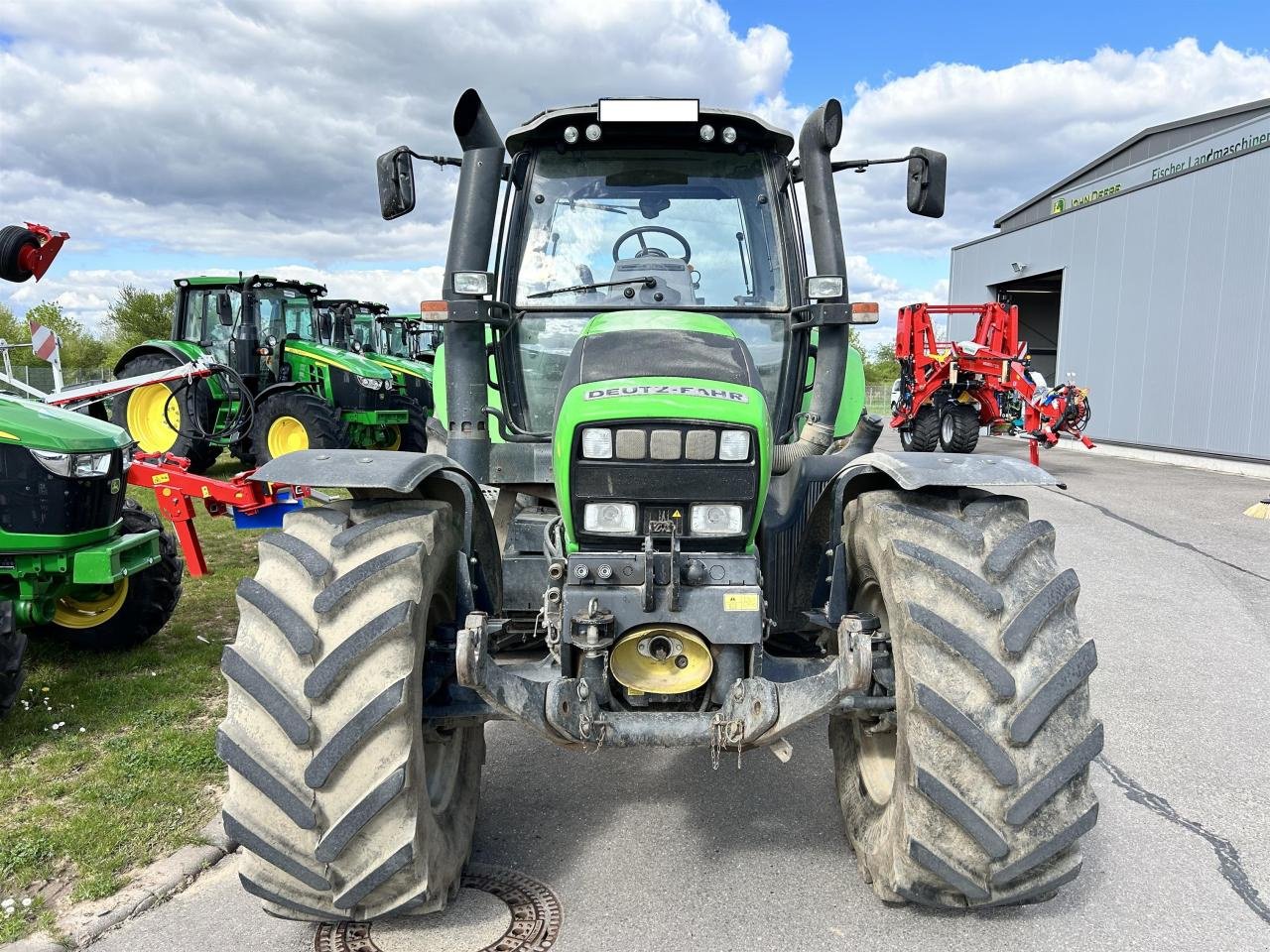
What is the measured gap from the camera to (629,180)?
3977 millimetres

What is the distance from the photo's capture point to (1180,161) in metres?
21.3

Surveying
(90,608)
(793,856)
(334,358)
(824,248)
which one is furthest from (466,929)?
(334,358)

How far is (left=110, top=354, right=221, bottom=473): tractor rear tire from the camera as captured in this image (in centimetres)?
1231

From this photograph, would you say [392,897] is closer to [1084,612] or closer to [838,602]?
[838,602]

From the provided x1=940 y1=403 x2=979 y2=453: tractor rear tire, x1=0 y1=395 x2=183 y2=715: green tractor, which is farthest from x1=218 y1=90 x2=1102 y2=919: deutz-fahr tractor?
x1=940 y1=403 x2=979 y2=453: tractor rear tire

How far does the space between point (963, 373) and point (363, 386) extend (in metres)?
9.27

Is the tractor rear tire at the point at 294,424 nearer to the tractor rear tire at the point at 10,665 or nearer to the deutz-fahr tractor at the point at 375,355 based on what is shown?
the deutz-fahr tractor at the point at 375,355

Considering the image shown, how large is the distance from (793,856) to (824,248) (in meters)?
2.35

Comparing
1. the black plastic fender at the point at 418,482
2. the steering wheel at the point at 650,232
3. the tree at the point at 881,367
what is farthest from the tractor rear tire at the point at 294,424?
the tree at the point at 881,367

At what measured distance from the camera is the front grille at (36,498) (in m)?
4.30

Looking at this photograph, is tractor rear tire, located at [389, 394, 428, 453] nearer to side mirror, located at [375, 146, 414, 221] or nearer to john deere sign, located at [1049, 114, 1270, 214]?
side mirror, located at [375, 146, 414, 221]

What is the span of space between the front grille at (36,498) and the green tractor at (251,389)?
7044 mm

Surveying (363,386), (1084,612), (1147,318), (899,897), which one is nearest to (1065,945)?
(899,897)

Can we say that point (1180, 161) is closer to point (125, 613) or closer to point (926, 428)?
point (926, 428)
